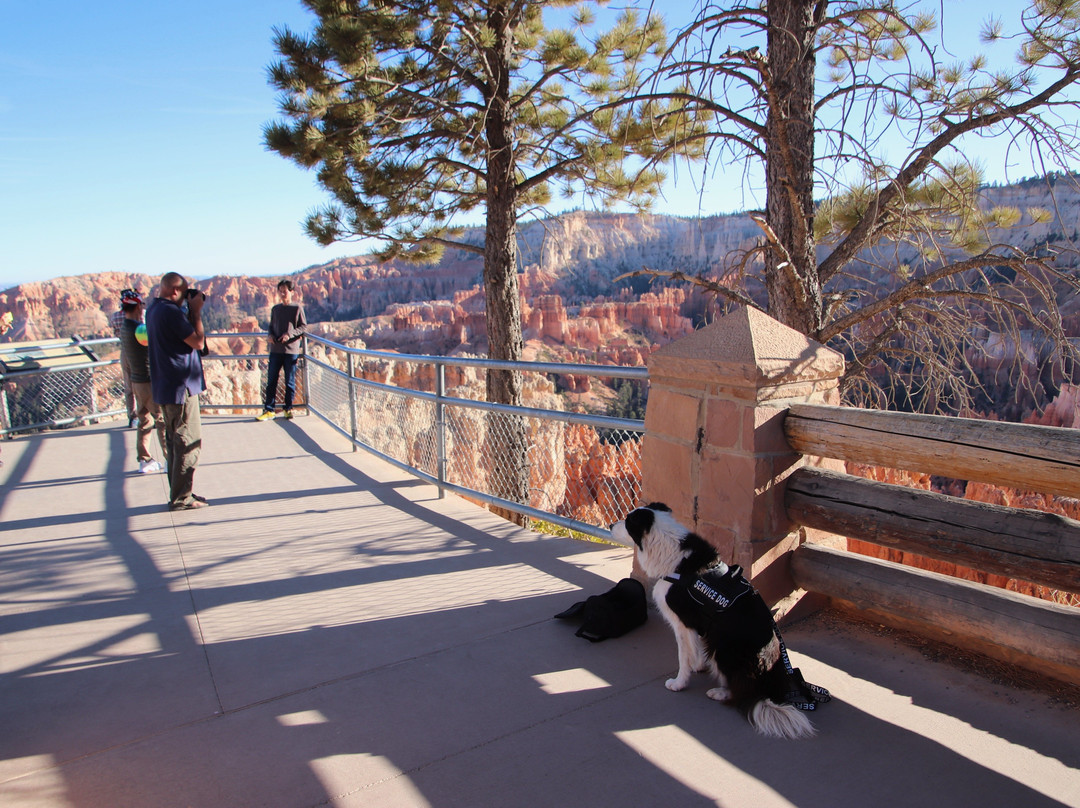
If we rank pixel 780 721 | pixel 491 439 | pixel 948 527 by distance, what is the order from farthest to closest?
pixel 491 439, pixel 948 527, pixel 780 721

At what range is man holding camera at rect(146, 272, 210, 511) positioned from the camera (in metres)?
4.98

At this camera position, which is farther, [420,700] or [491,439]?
[491,439]

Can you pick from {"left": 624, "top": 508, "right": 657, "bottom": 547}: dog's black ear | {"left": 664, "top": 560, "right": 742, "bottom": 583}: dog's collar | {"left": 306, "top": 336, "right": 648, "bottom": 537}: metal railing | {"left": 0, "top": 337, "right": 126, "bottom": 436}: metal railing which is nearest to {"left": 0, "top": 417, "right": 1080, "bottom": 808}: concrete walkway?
{"left": 664, "top": 560, "right": 742, "bottom": 583}: dog's collar

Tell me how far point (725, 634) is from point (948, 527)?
100 centimetres

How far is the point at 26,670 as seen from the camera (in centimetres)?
293

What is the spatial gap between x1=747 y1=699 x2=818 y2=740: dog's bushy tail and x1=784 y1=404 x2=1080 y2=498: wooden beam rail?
Answer: 1038mm

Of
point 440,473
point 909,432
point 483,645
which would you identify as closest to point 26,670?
point 483,645

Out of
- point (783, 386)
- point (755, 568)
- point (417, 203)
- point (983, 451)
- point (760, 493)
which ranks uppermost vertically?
point (417, 203)

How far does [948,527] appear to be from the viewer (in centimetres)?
261

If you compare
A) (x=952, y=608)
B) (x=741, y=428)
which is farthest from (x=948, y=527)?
(x=741, y=428)

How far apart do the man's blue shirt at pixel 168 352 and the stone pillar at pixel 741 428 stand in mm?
3641

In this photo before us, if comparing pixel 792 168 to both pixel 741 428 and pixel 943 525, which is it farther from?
pixel 943 525

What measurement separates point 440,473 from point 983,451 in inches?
161

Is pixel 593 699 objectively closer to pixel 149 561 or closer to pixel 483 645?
pixel 483 645
